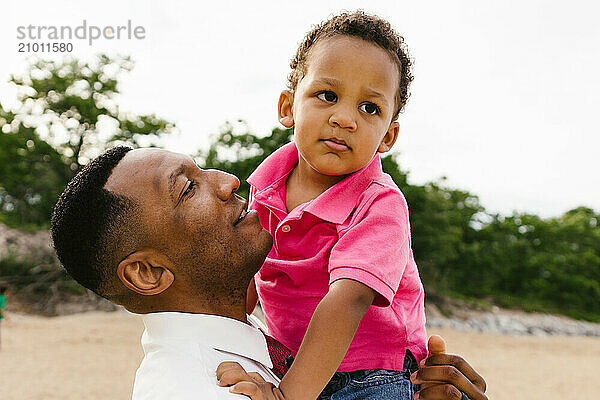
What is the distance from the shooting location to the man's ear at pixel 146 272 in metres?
2.01

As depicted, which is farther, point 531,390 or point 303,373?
point 531,390

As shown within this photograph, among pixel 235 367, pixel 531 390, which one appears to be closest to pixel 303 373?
pixel 235 367

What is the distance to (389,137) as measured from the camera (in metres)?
2.44

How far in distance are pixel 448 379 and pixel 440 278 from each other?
20.8 meters

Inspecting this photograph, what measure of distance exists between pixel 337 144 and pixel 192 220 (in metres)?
0.53

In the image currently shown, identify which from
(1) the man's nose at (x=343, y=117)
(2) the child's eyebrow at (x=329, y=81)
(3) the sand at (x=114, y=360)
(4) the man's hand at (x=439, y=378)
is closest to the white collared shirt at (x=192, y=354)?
(4) the man's hand at (x=439, y=378)

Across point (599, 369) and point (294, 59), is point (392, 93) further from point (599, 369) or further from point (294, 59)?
point (599, 369)

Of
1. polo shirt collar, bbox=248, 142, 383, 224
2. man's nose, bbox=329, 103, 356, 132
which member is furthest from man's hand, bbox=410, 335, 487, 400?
man's nose, bbox=329, 103, 356, 132

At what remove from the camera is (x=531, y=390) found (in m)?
14.3

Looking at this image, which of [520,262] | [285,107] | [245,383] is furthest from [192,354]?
[520,262]

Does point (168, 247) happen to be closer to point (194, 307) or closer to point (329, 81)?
point (194, 307)

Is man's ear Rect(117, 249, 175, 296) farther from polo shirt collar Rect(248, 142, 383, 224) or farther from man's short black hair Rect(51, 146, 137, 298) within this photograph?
polo shirt collar Rect(248, 142, 383, 224)

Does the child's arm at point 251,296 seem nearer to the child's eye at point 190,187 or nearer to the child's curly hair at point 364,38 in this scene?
the child's eye at point 190,187

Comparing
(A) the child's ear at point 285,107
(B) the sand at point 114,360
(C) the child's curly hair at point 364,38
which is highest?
(C) the child's curly hair at point 364,38
